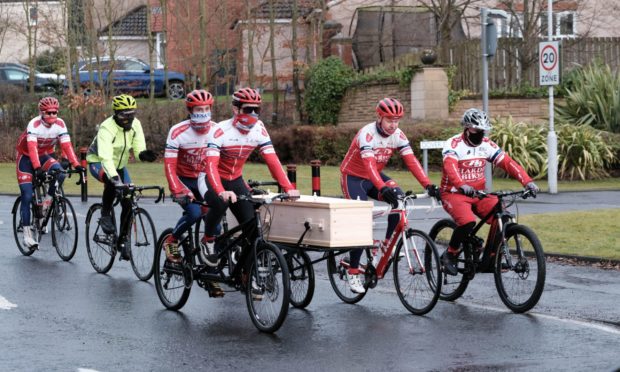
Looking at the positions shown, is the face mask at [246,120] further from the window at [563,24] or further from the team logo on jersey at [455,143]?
the window at [563,24]

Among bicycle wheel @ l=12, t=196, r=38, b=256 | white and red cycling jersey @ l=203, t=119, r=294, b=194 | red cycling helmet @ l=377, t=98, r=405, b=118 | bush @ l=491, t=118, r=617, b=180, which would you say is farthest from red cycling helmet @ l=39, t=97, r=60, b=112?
bush @ l=491, t=118, r=617, b=180

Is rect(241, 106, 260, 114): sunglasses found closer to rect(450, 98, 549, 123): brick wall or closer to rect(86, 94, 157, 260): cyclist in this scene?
rect(86, 94, 157, 260): cyclist

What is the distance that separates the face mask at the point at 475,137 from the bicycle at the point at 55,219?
5.30m

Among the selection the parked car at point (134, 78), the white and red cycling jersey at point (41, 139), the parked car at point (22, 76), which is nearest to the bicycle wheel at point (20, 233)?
the white and red cycling jersey at point (41, 139)

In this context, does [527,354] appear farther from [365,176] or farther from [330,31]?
[330,31]

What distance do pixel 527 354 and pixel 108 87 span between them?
33.1 meters

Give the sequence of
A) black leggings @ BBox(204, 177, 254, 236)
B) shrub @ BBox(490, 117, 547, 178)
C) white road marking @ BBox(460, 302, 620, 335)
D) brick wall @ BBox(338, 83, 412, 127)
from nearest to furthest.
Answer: white road marking @ BBox(460, 302, 620, 335)
black leggings @ BBox(204, 177, 254, 236)
shrub @ BBox(490, 117, 547, 178)
brick wall @ BBox(338, 83, 412, 127)

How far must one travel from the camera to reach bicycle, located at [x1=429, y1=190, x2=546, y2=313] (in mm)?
10375

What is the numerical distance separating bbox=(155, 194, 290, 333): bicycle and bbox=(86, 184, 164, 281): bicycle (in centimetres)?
136

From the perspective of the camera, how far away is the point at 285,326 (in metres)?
10.1

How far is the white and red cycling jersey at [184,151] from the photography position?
11516 mm

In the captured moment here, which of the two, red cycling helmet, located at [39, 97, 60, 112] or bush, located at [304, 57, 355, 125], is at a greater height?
bush, located at [304, 57, 355, 125]

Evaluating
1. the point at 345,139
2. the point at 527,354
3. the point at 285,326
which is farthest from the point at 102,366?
the point at 345,139

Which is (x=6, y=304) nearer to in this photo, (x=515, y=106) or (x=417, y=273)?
(x=417, y=273)
